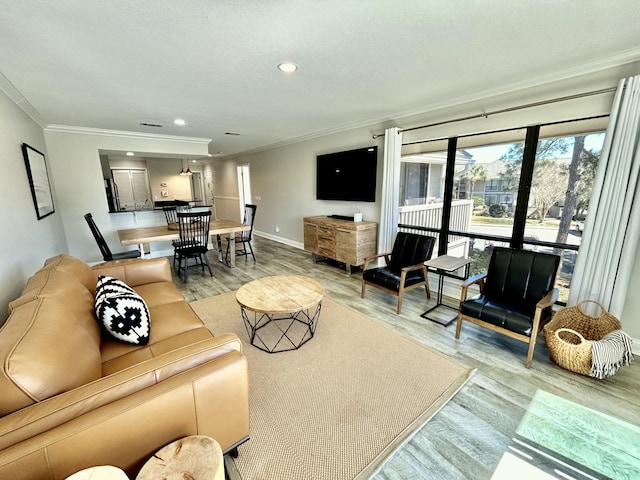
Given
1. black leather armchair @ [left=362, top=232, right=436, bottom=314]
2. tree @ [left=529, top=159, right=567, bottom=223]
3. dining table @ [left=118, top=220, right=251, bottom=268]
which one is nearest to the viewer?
tree @ [left=529, top=159, right=567, bottom=223]

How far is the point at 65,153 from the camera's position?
4.41m

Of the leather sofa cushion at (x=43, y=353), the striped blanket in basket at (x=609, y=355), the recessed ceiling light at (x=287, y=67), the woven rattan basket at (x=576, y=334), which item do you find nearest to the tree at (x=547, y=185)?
the woven rattan basket at (x=576, y=334)

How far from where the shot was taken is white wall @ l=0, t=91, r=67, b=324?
2154mm

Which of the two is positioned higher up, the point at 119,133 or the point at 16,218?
the point at 119,133

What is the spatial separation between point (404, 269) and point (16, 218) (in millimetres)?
3721

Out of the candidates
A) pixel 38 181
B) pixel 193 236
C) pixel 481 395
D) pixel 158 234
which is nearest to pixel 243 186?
pixel 193 236

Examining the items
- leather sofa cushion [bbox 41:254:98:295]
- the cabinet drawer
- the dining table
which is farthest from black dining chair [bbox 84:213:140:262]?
the cabinet drawer

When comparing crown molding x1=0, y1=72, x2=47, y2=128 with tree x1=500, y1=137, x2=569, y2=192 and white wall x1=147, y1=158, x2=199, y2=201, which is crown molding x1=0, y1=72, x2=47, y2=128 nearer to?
tree x1=500, y1=137, x2=569, y2=192

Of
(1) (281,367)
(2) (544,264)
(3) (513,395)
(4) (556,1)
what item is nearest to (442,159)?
(2) (544,264)

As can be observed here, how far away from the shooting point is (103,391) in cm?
104

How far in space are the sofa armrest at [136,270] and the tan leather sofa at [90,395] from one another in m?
0.95

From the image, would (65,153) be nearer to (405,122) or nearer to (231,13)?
(231,13)

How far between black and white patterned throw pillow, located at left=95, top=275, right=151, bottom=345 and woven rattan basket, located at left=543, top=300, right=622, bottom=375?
9.82 ft

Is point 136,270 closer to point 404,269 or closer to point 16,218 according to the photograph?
point 16,218
